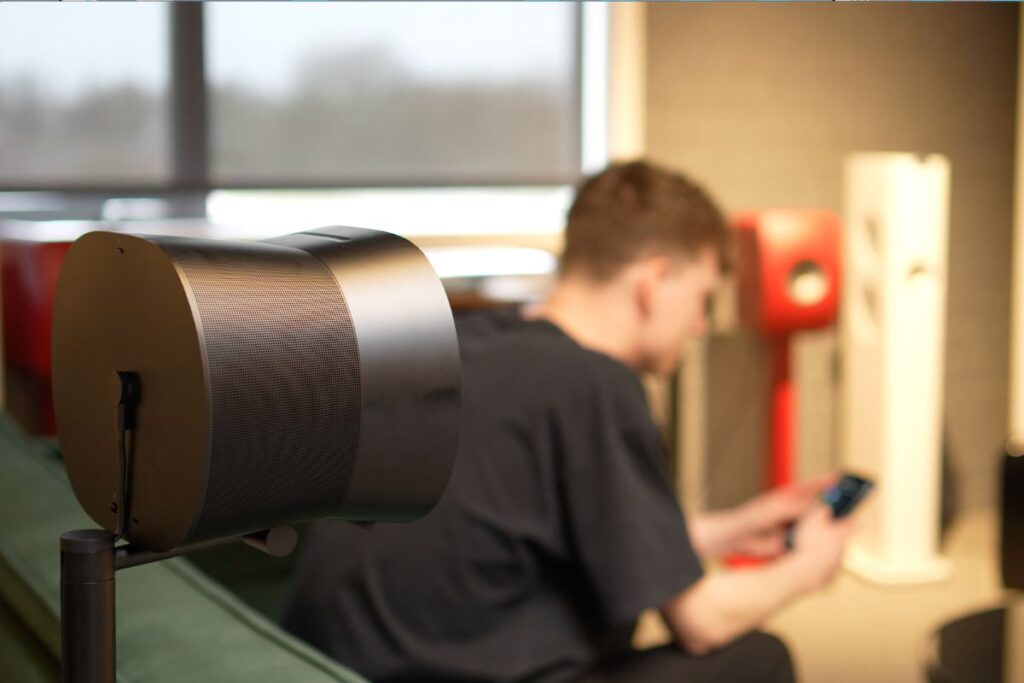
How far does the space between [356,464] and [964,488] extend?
401cm

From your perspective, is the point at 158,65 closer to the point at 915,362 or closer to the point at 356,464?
the point at 915,362

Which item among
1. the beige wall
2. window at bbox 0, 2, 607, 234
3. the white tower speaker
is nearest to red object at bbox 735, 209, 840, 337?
the white tower speaker

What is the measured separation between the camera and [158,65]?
336 centimetres

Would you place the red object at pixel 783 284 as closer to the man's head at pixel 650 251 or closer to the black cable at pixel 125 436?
the man's head at pixel 650 251

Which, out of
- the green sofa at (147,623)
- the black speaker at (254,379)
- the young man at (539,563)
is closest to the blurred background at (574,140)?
the young man at (539,563)

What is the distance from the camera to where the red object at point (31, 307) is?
2.51m

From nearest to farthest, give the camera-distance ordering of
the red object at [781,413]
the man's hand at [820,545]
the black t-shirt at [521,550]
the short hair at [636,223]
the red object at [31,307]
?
the black t-shirt at [521,550] < the man's hand at [820,545] < the short hair at [636,223] < the red object at [31,307] < the red object at [781,413]

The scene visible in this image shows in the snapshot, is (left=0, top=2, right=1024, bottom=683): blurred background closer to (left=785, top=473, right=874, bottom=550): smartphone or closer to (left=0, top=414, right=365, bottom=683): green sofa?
(left=785, top=473, right=874, bottom=550): smartphone

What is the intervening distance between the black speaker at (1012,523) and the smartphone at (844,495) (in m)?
0.26

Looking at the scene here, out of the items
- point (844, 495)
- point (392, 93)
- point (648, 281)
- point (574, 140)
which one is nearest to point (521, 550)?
point (648, 281)

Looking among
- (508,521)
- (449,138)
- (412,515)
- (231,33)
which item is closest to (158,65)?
(231,33)

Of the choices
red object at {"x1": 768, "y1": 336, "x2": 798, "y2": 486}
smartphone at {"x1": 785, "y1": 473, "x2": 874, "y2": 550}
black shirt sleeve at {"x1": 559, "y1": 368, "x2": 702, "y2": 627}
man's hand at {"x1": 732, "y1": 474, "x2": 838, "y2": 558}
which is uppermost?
black shirt sleeve at {"x1": 559, "y1": 368, "x2": 702, "y2": 627}

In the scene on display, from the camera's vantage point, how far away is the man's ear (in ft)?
5.71

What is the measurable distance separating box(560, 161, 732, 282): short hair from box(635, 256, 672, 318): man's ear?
0.02 metres
